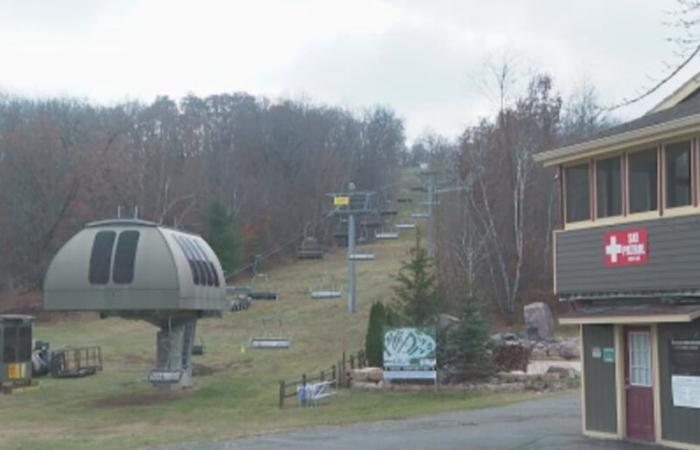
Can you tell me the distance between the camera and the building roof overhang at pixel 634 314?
18.1 meters

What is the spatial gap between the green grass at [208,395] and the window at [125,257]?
4537 millimetres

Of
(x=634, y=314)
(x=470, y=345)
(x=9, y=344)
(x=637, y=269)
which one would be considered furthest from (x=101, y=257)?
(x=634, y=314)

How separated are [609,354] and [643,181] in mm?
3602

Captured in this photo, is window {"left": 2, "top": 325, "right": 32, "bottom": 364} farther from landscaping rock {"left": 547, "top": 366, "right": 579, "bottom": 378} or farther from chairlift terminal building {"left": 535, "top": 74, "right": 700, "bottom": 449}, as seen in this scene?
chairlift terminal building {"left": 535, "top": 74, "right": 700, "bottom": 449}

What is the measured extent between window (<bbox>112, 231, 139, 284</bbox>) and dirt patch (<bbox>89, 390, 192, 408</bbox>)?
4.37m

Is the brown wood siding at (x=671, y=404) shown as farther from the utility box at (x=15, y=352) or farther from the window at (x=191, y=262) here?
A: the utility box at (x=15, y=352)

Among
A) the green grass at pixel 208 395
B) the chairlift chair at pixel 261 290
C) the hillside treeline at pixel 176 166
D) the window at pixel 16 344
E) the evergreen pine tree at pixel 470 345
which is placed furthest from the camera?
the hillside treeline at pixel 176 166

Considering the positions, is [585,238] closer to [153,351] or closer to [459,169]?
[153,351]

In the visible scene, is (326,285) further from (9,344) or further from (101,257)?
(101,257)

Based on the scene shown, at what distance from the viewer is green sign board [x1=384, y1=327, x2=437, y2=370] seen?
3372 centimetres

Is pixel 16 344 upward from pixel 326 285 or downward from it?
downward

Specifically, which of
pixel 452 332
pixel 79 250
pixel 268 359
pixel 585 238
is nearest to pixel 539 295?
pixel 268 359

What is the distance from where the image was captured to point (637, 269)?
1962 centimetres

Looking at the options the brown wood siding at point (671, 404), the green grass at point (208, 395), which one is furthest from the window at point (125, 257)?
the brown wood siding at point (671, 404)
